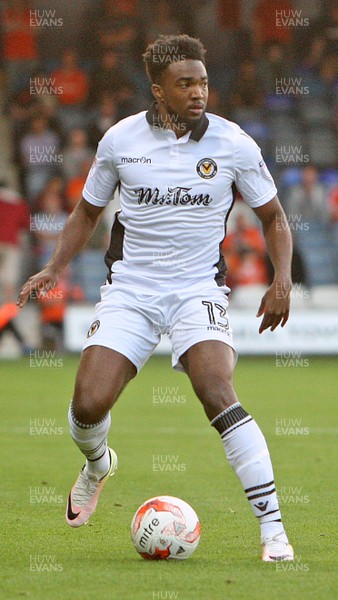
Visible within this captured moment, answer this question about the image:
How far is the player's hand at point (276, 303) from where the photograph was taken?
18.9ft

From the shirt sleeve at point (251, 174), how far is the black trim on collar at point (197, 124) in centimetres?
17

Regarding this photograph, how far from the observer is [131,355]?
19.5 ft

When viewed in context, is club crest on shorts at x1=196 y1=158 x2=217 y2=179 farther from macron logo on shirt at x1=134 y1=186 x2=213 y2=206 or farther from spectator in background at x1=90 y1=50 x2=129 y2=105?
spectator in background at x1=90 y1=50 x2=129 y2=105

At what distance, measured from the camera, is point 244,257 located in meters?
18.6

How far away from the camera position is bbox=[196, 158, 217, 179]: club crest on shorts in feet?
19.6

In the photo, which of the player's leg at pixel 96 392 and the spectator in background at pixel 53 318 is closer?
the player's leg at pixel 96 392

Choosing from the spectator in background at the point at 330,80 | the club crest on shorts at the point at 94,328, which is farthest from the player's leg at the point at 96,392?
the spectator in background at the point at 330,80

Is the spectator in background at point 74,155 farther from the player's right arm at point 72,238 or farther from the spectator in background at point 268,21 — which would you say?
the player's right arm at point 72,238

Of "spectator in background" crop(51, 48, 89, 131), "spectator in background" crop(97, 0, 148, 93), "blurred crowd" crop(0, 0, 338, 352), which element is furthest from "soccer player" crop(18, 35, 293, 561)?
"spectator in background" crop(97, 0, 148, 93)

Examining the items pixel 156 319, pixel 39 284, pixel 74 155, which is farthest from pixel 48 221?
pixel 156 319

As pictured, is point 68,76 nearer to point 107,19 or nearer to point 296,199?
point 107,19

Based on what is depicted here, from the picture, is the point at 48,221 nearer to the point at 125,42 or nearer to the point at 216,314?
the point at 125,42

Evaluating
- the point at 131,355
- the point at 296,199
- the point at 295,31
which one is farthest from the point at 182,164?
the point at 295,31

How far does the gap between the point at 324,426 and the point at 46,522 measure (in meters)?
4.85
